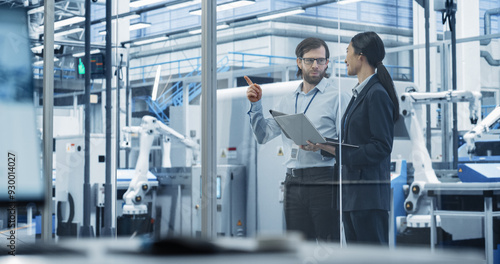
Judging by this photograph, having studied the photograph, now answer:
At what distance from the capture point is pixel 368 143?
359cm

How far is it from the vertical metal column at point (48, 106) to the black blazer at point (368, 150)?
291 cm

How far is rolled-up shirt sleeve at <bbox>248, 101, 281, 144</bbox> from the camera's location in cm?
401

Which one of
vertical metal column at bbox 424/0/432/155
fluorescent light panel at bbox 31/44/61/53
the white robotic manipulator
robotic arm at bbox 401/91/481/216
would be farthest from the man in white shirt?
fluorescent light panel at bbox 31/44/61/53

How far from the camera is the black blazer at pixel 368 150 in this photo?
3551 millimetres

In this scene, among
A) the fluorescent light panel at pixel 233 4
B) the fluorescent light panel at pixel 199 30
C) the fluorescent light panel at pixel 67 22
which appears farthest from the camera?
the fluorescent light panel at pixel 67 22

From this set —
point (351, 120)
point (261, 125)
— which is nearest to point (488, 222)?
point (351, 120)

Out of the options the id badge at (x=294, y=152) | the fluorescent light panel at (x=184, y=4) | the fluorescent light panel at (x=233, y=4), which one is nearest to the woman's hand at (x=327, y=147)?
the id badge at (x=294, y=152)

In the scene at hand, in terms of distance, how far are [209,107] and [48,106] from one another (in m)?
1.90

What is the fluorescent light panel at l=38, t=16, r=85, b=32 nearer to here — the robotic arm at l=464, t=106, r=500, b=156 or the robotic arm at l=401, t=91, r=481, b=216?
the robotic arm at l=401, t=91, r=481, b=216

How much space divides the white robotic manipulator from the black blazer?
56.1 inches

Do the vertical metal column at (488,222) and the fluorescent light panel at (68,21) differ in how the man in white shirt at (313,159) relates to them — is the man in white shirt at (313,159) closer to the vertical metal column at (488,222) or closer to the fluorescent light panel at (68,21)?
the vertical metal column at (488,222)

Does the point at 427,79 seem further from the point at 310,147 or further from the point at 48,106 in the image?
the point at 48,106

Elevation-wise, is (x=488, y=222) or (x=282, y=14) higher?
(x=282, y=14)

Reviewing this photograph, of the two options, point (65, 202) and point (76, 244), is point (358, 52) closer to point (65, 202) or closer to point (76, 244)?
point (76, 244)
